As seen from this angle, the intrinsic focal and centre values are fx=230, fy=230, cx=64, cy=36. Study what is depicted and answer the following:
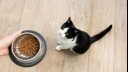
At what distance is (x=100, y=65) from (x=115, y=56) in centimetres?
14

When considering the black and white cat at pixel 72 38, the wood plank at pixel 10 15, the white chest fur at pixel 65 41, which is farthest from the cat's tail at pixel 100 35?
the wood plank at pixel 10 15

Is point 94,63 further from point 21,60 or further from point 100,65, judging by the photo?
point 21,60

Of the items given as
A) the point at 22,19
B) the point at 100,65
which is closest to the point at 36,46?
the point at 22,19

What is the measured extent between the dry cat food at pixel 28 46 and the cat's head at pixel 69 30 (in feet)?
0.58

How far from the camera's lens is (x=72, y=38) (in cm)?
143

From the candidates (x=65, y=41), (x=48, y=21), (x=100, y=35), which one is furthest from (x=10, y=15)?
(x=100, y=35)

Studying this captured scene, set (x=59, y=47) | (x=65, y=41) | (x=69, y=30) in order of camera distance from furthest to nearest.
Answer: (x=59, y=47) → (x=65, y=41) → (x=69, y=30)

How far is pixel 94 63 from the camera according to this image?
5.45 feet

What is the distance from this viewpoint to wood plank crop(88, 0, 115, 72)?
5.47 feet

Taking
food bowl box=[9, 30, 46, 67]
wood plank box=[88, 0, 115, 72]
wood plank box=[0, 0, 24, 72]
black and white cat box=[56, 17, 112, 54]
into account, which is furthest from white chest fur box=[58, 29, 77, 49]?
wood plank box=[0, 0, 24, 72]

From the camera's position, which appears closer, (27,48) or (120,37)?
(27,48)

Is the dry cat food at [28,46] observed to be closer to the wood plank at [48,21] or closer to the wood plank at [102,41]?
the wood plank at [48,21]

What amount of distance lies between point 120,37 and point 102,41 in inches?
6.2

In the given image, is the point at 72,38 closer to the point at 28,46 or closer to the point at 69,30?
the point at 69,30
